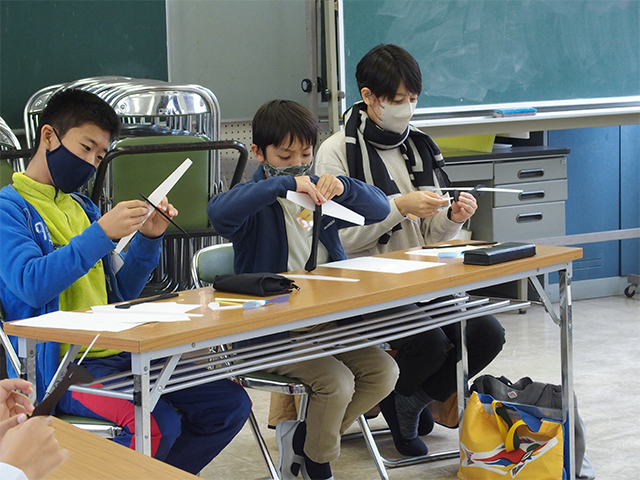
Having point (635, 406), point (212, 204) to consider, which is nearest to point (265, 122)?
point (212, 204)

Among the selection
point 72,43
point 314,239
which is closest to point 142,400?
point 314,239

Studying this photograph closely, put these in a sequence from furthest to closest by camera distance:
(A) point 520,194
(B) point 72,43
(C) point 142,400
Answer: (A) point 520,194 < (B) point 72,43 < (C) point 142,400

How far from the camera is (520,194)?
14.4 feet

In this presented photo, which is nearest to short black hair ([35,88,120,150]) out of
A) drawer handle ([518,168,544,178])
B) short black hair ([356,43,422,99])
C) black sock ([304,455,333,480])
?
short black hair ([356,43,422,99])

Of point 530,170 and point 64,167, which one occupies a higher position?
point 64,167

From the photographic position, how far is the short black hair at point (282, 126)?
2156 mm

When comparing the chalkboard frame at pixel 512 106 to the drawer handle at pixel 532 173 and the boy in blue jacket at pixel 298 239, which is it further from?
the boy in blue jacket at pixel 298 239

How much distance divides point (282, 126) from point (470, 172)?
7.54 feet

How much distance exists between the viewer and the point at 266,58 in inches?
175

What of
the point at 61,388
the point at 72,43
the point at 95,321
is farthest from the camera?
the point at 72,43

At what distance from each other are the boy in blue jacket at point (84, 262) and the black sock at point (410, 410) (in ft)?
2.39

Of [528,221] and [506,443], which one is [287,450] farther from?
[528,221]

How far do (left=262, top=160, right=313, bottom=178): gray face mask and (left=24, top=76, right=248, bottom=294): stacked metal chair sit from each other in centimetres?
76

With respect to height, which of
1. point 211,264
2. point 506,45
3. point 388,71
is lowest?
point 211,264
